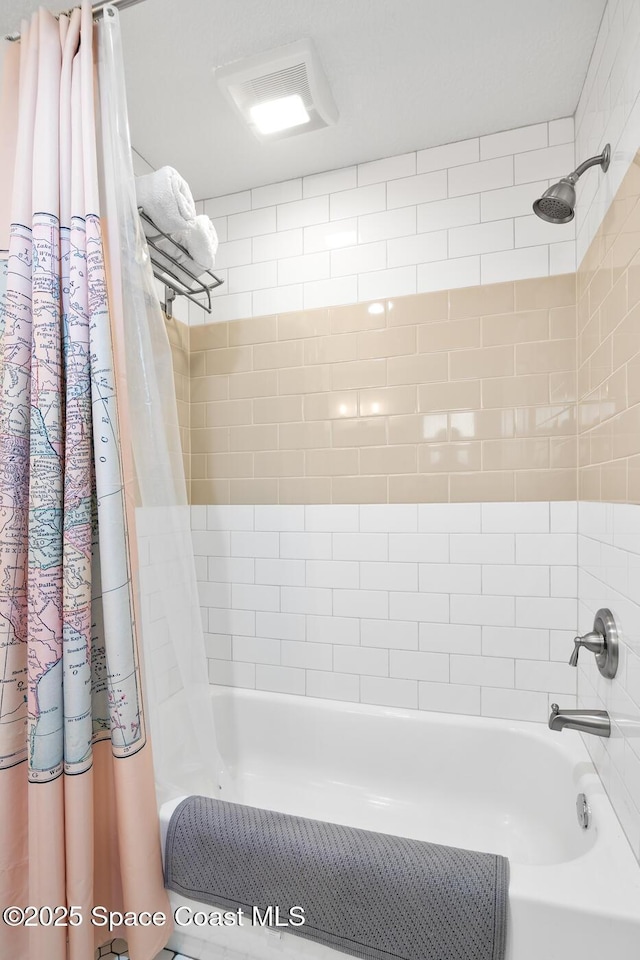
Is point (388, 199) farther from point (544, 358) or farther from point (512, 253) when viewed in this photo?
point (544, 358)

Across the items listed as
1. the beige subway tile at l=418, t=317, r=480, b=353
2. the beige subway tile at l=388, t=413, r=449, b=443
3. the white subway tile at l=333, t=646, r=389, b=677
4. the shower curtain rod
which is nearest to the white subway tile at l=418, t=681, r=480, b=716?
the white subway tile at l=333, t=646, r=389, b=677

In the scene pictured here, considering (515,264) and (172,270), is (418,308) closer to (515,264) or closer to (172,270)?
(515,264)

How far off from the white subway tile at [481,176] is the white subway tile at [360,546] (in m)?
1.29

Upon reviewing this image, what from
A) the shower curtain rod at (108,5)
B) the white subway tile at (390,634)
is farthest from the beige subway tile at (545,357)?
the shower curtain rod at (108,5)

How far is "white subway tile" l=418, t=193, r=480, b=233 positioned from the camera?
189cm

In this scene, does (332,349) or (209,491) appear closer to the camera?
(332,349)

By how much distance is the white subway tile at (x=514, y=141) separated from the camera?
182cm

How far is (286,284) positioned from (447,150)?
762mm

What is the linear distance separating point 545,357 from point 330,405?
2.60 ft

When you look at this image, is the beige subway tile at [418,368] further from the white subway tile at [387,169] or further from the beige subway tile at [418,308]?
the white subway tile at [387,169]

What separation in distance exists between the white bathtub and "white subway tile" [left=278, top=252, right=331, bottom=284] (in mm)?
1676

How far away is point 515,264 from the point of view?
1844mm

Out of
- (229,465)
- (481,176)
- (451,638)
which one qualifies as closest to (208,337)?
(229,465)

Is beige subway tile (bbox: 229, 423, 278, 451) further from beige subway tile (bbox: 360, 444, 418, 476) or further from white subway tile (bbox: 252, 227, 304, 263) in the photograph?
white subway tile (bbox: 252, 227, 304, 263)
